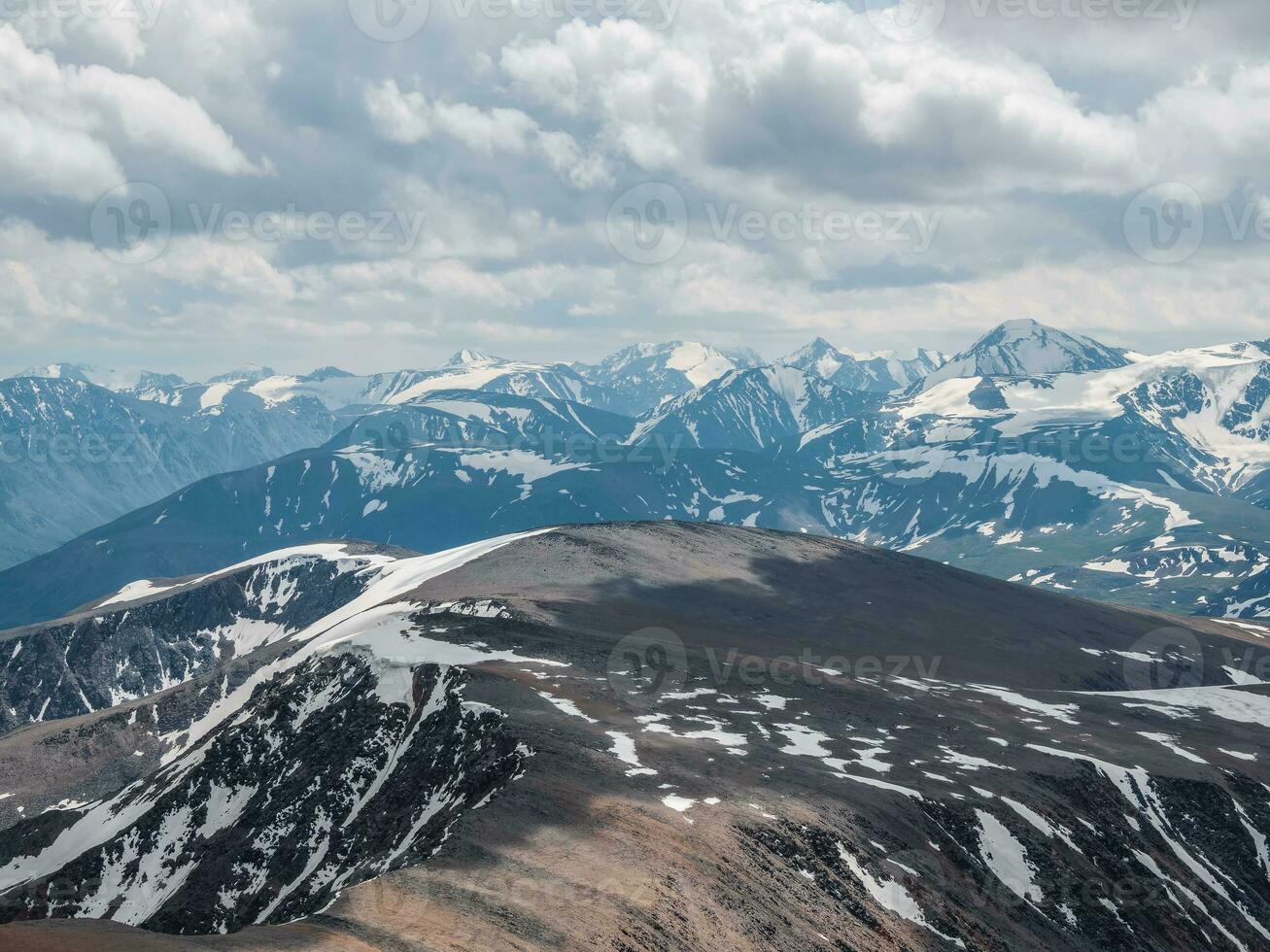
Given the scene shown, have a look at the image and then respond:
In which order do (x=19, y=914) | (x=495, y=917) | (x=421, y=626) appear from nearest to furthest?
(x=495, y=917) → (x=19, y=914) → (x=421, y=626)

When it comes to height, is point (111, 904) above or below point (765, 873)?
below

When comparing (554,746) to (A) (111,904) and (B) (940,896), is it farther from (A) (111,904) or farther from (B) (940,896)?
(A) (111,904)

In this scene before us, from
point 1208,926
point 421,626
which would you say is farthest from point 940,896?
point 421,626

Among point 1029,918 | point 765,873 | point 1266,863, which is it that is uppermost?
point 765,873

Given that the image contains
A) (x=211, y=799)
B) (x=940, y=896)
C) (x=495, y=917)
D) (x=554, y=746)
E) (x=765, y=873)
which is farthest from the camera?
(x=211, y=799)

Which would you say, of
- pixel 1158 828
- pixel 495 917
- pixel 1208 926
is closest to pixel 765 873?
pixel 495 917

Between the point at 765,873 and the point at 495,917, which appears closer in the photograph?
the point at 495,917

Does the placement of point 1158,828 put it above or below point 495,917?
below

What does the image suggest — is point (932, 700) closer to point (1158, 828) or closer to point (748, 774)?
point (1158, 828)

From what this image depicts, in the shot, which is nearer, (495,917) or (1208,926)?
(495,917)
